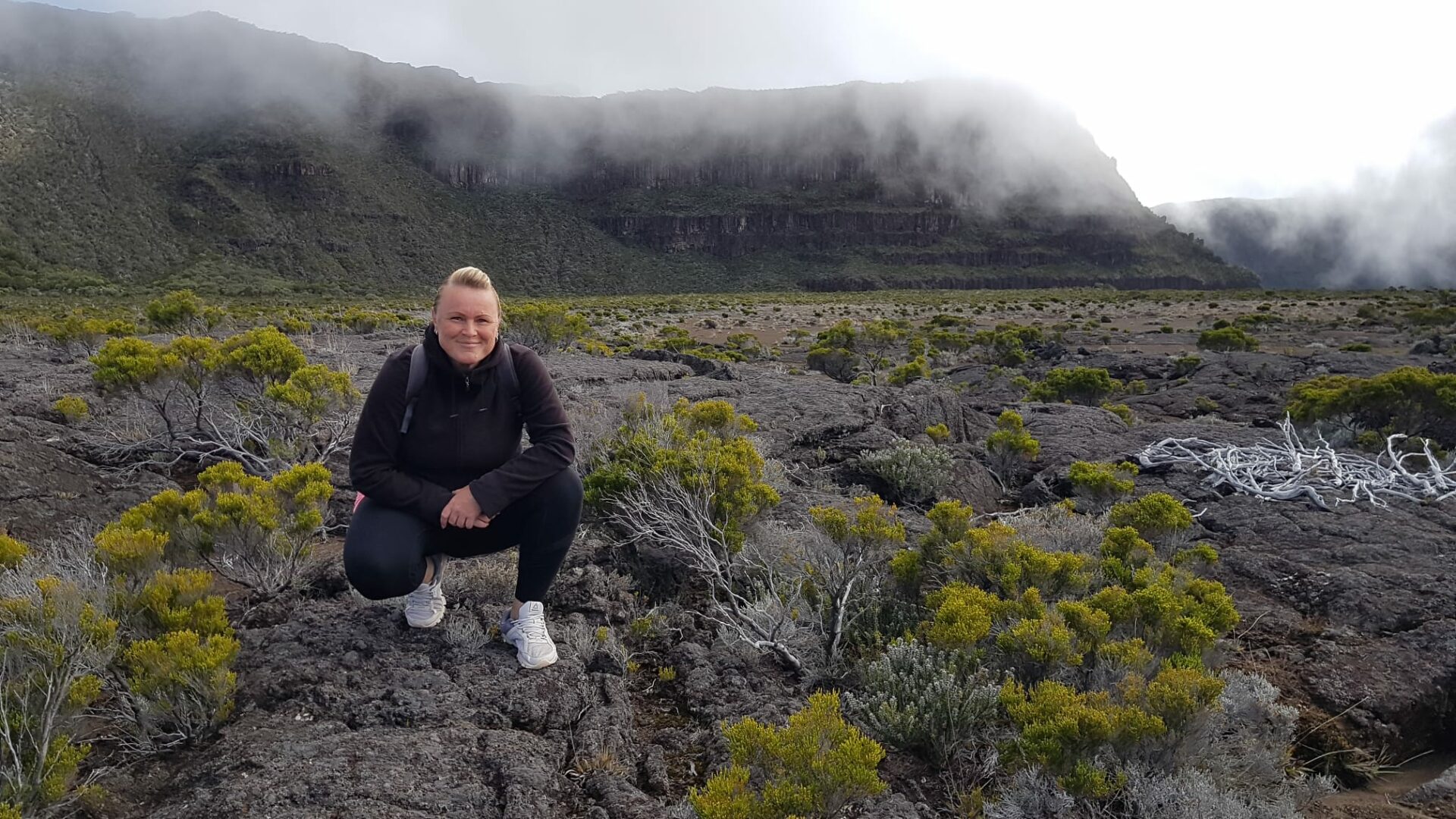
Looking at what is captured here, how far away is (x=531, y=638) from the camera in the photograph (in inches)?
113

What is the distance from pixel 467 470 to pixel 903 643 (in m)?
2.07

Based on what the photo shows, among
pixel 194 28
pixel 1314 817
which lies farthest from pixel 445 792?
pixel 194 28

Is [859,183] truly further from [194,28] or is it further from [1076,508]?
[1076,508]

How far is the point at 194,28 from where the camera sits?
90.1 m

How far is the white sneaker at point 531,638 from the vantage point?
2.85 m

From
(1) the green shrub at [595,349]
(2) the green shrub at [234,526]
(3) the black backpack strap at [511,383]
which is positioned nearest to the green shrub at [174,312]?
(1) the green shrub at [595,349]

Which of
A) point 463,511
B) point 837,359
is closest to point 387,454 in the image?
point 463,511

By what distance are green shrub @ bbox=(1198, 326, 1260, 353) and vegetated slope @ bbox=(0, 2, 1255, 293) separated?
2346 inches

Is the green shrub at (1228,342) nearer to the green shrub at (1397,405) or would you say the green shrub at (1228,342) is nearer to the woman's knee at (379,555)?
the green shrub at (1397,405)

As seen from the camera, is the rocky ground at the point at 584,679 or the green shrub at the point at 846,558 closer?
the rocky ground at the point at 584,679

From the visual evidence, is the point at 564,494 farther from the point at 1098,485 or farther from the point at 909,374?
the point at 909,374

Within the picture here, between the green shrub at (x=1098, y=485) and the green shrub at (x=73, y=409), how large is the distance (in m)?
8.65

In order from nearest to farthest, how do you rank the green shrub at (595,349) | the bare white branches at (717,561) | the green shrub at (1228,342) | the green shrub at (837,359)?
the bare white branches at (717,561) → the green shrub at (595,349) → the green shrub at (837,359) → the green shrub at (1228,342)

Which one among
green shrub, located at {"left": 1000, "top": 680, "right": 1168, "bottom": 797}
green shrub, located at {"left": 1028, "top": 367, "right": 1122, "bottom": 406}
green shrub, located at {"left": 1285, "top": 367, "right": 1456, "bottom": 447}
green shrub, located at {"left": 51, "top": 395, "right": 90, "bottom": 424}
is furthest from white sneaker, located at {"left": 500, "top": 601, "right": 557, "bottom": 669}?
green shrub, located at {"left": 1028, "top": 367, "right": 1122, "bottom": 406}
